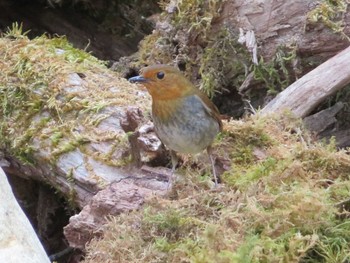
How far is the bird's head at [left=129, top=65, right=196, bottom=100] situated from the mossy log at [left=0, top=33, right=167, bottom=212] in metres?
0.19

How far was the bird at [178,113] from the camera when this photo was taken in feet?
13.8

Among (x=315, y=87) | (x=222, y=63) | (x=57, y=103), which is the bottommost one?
(x=315, y=87)

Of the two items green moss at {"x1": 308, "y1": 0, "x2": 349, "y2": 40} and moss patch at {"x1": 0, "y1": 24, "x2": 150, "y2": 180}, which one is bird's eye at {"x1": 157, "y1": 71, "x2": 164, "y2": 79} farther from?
green moss at {"x1": 308, "y1": 0, "x2": 349, "y2": 40}

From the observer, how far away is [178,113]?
Answer: 430 centimetres

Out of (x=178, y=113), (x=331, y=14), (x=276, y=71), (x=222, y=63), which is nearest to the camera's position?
(x=178, y=113)

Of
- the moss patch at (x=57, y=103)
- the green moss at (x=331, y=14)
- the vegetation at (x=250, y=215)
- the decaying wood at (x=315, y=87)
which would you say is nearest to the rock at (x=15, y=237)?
the vegetation at (x=250, y=215)

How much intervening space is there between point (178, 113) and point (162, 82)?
0.20 metres

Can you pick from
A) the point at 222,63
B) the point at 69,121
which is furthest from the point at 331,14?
the point at 69,121

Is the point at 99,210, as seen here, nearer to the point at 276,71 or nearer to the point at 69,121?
the point at 69,121

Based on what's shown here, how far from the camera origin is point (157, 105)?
431 centimetres

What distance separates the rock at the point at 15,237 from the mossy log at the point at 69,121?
0.83 meters

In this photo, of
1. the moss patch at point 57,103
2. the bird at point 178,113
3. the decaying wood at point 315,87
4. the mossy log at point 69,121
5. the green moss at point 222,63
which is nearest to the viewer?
the bird at point 178,113

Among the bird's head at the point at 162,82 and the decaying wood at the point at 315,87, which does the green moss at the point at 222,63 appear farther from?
the bird's head at the point at 162,82

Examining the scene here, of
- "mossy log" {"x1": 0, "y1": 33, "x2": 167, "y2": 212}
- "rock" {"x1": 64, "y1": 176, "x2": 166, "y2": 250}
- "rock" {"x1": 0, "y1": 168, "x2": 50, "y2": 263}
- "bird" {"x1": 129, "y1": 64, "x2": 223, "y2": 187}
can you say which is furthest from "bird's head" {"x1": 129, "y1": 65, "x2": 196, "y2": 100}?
"rock" {"x1": 0, "y1": 168, "x2": 50, "y2": 263}
